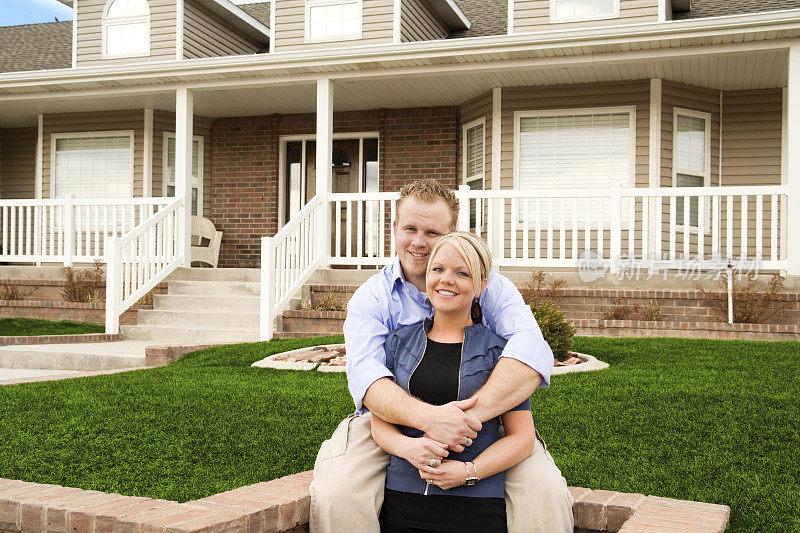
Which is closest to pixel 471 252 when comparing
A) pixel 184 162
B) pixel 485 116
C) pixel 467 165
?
pixel 184 162

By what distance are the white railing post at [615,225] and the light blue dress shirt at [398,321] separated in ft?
19.4

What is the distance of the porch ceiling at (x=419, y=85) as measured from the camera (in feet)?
30.7

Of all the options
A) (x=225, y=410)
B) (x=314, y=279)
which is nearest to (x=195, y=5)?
(x=314, y=279)

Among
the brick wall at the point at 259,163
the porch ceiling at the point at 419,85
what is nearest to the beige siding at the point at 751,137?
the porch ceiling at the point at 419,85

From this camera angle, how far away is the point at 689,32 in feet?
27.6

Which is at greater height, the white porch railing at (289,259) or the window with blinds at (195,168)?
the window with blinds at (195,168)

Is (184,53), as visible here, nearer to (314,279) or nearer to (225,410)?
(314,279)

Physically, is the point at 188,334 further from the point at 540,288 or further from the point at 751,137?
the point at 751,137

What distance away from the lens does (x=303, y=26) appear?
1180cm

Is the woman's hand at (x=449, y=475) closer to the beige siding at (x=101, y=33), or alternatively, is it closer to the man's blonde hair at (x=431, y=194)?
the man's blonde hair at (x=431, y=194)

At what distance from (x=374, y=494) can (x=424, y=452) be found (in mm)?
249

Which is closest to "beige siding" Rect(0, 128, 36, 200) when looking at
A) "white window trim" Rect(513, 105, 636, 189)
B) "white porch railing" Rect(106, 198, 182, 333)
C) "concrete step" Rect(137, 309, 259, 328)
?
"white porch railing" Rect(106, 198, 182, 333)

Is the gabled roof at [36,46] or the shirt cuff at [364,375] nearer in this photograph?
the shirt cuff at [364,375]

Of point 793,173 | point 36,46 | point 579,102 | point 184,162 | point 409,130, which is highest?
point 36,46
